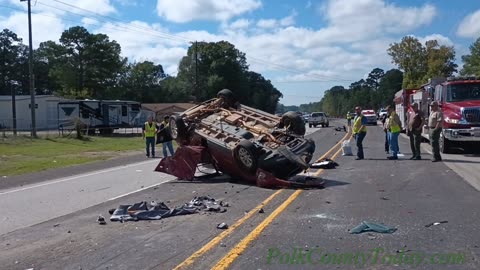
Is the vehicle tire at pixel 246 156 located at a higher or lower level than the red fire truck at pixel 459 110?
lower

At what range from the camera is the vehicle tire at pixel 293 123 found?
1400 centimetres

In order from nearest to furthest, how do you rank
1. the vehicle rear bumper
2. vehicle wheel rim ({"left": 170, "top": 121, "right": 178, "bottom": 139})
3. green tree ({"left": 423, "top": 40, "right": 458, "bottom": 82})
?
1. vehicle wheel rim ({"left": 170, "top": 121, "right": 178, "bottom": 139})
2. the vehicle rear bumper
3. green tree ({"left": 423, "top": 40, "right": 458, "bottom": 82})

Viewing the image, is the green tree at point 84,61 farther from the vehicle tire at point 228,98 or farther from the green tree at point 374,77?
the green tree at point 374,77

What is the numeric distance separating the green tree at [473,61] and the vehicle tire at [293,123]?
5837 centimetres

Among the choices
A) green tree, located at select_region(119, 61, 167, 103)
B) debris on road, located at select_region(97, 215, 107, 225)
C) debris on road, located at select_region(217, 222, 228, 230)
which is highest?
green tree, located at select_region(119, 61, 167, 103)

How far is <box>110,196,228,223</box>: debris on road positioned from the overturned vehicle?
2.49m

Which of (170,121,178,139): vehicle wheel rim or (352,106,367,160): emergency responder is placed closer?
(170,121,178,139): vehicle wheel rim

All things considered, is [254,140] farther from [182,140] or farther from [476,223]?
[476,223]

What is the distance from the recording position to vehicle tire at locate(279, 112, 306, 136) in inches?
551

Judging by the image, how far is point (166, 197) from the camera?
11336 mm

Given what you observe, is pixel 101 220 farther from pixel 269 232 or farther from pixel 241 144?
pixel 241 144

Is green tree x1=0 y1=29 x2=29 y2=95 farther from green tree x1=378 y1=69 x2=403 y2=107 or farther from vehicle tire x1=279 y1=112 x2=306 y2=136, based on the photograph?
vehicle tire x1=279 y1=112 x2=306 y2=136

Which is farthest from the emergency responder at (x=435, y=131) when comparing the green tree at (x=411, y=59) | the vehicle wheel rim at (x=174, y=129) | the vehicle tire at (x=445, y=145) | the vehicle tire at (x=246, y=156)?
the green tree at (x=411, y=59)

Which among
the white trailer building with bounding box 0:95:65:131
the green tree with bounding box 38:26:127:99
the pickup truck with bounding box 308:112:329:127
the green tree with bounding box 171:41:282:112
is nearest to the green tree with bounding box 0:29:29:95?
the green tree with bounding box 38:26:127:99
